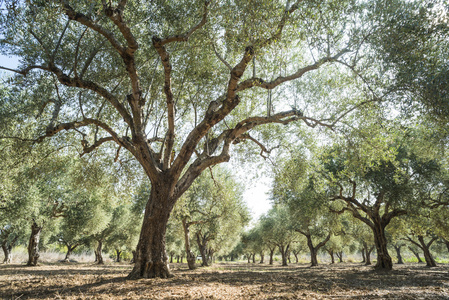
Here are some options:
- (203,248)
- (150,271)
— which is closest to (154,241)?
(150,271)

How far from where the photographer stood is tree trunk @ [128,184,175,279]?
8216 mm

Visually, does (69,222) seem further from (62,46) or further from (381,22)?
(381,22)

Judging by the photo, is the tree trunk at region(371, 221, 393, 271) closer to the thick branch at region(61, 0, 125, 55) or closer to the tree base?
the tree base

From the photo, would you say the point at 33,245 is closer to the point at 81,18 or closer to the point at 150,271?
the point at 150,271

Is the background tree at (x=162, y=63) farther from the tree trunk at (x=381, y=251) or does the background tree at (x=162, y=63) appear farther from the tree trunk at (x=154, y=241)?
the tree trunk at (x=381, y=251)

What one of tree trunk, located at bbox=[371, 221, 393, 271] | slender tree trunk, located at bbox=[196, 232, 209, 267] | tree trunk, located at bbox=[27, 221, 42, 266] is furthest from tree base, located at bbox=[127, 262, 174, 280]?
A: slender tree trunk, located at bbox=[196, 232, 209, 267]

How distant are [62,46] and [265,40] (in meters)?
9.11

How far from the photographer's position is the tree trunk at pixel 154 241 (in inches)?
323

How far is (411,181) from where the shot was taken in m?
16.9

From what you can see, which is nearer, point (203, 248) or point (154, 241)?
point (154, 241)

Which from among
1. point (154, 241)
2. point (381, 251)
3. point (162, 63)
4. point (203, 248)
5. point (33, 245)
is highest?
point (162, 63)

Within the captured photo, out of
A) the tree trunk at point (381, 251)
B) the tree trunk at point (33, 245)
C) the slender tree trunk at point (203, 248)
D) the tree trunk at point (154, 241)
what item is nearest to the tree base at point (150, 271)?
the tree trunk at point (154, 241)

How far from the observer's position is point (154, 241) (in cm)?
845

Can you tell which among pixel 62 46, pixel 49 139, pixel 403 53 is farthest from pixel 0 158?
pixel 403 53
